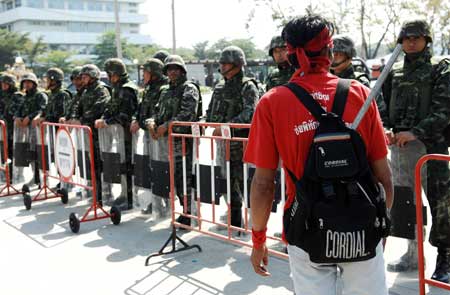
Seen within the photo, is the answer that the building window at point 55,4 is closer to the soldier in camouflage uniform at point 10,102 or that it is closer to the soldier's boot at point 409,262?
the soldier in camouflage uniform at point 10,102

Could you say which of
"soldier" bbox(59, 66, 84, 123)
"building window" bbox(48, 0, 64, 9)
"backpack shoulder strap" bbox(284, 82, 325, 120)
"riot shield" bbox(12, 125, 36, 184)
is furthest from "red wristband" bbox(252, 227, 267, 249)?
"building window" bbox(48, 0, 64, 9)

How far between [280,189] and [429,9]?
28.5 metres

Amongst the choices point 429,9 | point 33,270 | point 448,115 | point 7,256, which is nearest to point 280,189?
point 448,115

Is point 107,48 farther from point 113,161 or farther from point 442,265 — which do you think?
point 442,265

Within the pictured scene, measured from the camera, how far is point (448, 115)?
13.7 feet

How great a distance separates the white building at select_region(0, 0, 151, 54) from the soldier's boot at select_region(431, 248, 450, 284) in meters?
94.0

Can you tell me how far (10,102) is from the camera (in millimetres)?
9875

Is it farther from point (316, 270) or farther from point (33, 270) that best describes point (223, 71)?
point (316, 270)

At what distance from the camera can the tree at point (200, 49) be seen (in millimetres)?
109188

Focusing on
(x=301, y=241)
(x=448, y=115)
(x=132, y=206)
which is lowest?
(x=132, y=206)

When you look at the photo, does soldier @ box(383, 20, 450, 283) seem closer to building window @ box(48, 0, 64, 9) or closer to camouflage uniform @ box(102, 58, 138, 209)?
camouflage uniform @ box(102, 58, 138, 209)

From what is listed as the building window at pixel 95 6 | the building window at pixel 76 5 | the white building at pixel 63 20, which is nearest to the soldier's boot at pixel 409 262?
the white building at pixel 63 20

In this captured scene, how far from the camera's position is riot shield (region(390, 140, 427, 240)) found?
4031 mm

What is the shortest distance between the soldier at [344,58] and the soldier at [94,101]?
158 inches
